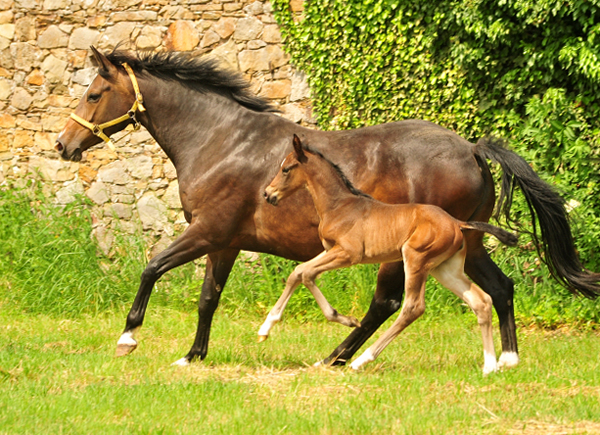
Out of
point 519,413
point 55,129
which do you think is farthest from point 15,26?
point 519,413

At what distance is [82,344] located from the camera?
6648 mm

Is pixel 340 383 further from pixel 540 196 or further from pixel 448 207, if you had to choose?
pixel 540 196

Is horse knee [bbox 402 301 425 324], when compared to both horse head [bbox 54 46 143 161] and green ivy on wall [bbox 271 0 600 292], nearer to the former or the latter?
horse head [bbox 54 46 143 161]

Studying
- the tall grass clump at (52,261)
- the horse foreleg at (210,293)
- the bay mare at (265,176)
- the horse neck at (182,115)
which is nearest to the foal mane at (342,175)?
the bay mare at (265,176)

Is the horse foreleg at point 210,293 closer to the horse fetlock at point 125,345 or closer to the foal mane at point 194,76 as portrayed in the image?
the horse fetlock at point 125,345

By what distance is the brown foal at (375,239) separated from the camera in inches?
191

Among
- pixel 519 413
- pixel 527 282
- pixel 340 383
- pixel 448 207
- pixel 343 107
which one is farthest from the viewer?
pixel 343 107

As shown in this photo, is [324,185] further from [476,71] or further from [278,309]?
[476,71]

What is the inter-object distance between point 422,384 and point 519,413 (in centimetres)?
82

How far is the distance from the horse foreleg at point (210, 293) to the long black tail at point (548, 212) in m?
2.13

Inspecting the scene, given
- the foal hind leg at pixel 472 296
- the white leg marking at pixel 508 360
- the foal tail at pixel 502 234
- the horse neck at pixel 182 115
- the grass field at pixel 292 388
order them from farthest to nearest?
1. the horse neck at pixel 182 115
2. the white leg marking at pixel 508 360
3. the foal hind leg at pixel 472 296
4. the foal tail at pixel 502 234
5. the grass field at pixel 292 388

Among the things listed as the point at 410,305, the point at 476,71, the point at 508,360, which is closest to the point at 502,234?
the point at 410,305

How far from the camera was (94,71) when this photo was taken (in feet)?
30.7

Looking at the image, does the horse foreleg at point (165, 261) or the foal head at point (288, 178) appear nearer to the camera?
the foal head at point (288, 178)
